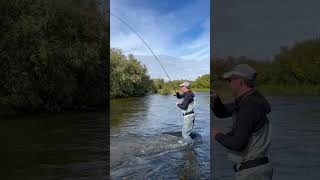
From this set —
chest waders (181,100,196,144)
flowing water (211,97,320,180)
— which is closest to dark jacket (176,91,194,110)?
chest waders (181,100,196,144)

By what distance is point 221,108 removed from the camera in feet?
14.1

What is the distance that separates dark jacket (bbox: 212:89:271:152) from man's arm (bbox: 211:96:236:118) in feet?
0.77

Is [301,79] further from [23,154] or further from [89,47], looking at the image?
[23,154]

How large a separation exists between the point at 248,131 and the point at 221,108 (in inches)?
18.0

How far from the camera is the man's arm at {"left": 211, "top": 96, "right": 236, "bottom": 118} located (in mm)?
4246

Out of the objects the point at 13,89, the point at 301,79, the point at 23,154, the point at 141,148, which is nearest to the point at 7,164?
the point at 23,154

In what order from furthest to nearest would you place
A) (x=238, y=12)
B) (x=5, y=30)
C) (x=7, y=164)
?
(x=238, y=12) → (x=5, y=30) → (x=7, y=164)

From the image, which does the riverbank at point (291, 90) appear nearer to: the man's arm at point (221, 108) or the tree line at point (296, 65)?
the tree line at point (296, 65)

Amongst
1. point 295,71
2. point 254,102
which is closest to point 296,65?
point 295,71

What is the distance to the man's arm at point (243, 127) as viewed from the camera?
3.88 metres

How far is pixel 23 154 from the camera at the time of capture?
15359 millimetres

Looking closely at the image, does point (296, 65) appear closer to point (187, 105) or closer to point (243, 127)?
point (187, 105)

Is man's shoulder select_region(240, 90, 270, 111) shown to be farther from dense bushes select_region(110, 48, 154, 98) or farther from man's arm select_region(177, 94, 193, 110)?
dense bushes select_region(110, 48, 154, 98)

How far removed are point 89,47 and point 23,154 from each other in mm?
18724
